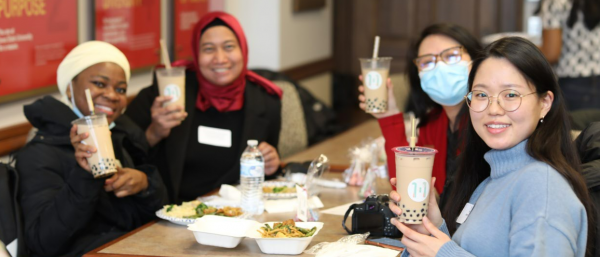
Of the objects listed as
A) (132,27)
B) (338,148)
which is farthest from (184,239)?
(132,27)

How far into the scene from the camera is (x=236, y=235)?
8.18ft

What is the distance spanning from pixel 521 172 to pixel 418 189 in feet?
Result: 1.12

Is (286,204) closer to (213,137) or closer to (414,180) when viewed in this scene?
(213,137)

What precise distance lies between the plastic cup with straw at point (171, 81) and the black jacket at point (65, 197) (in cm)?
28

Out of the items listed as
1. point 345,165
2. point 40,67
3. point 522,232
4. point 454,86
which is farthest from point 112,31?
point 522,232

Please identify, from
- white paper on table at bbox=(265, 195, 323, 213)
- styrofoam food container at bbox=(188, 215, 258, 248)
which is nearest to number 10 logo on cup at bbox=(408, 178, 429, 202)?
styrofoam food container at bbox=(188, 215, 258, 248)

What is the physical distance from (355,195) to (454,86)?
2.17ft

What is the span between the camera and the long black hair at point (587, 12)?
16.1 ft

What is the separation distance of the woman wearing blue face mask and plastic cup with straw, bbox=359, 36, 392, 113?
0.18 feet

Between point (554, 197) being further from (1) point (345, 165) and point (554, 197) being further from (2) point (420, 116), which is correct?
(1) point (345, 165)

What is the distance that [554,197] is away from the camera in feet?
6.31

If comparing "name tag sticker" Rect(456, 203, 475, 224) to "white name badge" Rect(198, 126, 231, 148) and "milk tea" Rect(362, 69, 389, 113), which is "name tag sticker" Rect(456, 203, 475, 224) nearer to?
"milk tea" Rect(362, 69, 389, 113)

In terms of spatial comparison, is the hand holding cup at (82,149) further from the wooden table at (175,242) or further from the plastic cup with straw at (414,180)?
the plastic cup with straw at (414,180)

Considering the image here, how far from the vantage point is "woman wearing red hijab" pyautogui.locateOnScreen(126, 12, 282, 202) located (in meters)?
3.79
